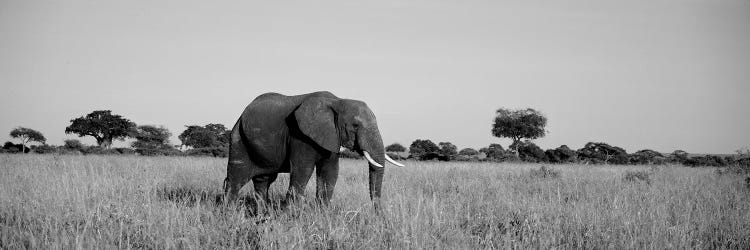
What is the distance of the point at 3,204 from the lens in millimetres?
5707

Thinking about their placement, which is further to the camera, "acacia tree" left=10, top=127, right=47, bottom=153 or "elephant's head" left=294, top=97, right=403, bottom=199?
"acacia tree" left=10, top=127, right=47, bottom=153

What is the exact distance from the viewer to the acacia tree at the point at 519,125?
6988cm

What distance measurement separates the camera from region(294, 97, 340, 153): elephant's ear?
6.24 meters

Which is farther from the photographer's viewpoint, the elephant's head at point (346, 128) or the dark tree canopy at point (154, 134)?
the dark tree canopy at point (154, 134)

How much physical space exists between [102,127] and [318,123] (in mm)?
77926

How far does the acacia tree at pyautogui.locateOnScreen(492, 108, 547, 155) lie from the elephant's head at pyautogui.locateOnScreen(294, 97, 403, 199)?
66267 mm

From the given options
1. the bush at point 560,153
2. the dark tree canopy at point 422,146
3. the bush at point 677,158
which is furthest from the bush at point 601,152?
the dark tree canopy at point 422,146

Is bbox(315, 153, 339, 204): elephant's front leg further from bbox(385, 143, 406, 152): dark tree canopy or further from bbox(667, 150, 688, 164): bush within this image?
bbox(385, 143, 406, 152): dark tree canopy

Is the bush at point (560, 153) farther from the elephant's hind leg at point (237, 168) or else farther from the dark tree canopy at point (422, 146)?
the elephant's hind leg at point (237, 168)

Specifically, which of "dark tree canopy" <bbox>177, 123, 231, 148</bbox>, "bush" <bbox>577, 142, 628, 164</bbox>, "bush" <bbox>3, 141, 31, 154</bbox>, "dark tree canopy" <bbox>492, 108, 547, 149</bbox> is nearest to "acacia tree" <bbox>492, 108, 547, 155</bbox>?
"dark tree canopy" <bbox>492, 108, 547, 149</bbox>

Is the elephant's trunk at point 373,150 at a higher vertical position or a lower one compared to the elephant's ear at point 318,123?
lower

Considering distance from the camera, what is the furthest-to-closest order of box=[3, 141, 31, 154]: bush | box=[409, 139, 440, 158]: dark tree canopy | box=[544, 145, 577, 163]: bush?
box=[409, 139, 440, 158]: dark tree canopy < box=[544, 145, 577, 163]: bush < box=[3, 141, 31, 154]: bush

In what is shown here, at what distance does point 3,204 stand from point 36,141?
279 ft

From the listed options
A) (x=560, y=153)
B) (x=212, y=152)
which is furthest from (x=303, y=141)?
(x=560, y=153)
